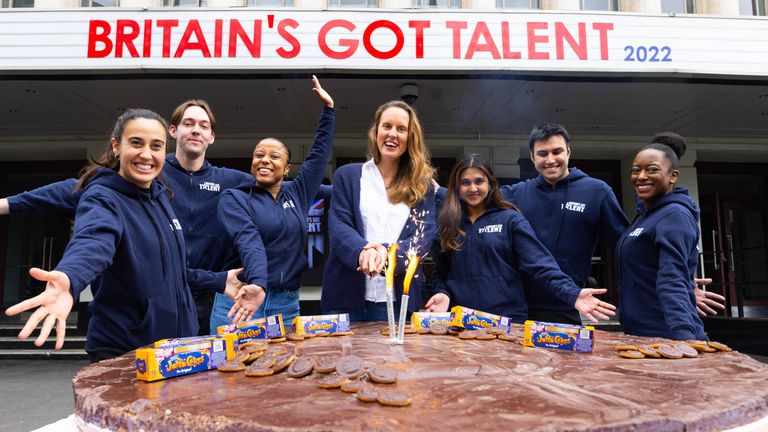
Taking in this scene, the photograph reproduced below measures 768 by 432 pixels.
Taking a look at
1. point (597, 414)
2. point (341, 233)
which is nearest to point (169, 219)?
point (341, 233)

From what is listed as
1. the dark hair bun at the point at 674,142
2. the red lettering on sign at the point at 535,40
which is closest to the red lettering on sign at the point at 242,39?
the red lettering on sign at the point at 535,40

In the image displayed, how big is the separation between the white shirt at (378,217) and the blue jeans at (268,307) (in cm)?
54

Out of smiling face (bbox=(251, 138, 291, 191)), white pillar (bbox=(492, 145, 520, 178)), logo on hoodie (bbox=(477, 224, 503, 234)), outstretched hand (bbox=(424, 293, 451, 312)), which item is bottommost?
outstretched hand (bbox=(424, 293, 451, 312))

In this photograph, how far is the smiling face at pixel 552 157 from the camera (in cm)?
309

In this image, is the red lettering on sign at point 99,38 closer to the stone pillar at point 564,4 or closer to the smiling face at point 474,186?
the smiling face at point 474,186

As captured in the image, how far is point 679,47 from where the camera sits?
7.19 meters

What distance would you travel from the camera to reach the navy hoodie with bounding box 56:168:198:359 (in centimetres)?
184

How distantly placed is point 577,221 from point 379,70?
4.70 meters

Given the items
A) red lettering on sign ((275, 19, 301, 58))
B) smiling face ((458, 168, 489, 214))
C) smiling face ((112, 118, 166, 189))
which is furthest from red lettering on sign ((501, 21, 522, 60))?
smiling face ((112, 118, 166, 189))

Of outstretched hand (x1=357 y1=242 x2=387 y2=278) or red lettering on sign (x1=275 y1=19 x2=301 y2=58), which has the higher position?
red lettering on sign (x1=275 y1=19 x2=301 y2=58)

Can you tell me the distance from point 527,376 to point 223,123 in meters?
9.69

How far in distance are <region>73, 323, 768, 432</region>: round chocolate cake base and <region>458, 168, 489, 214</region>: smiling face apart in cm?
123

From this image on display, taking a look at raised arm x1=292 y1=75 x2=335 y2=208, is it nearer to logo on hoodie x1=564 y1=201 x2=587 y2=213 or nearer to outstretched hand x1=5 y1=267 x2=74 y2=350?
logo on hoodie x1=564 y1=201 x2=587 y2=213

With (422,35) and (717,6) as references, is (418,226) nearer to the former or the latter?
(422,35)
